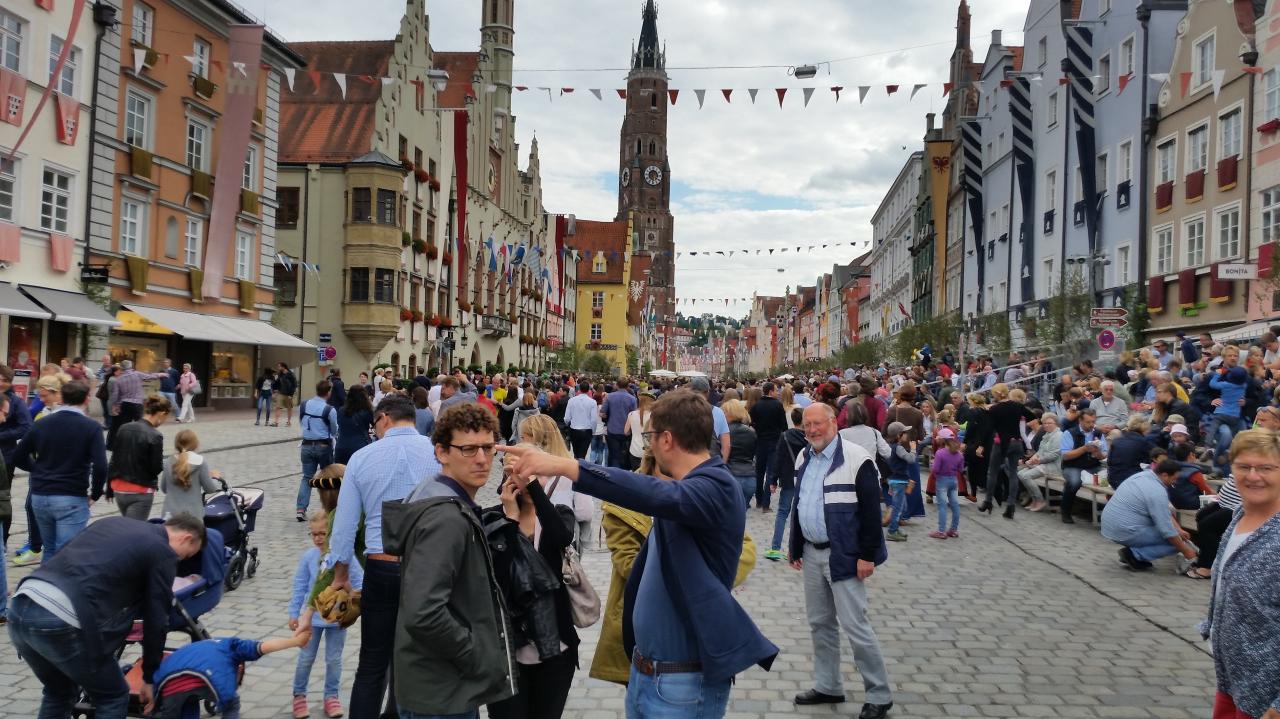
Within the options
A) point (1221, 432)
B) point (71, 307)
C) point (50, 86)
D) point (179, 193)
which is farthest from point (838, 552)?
point (179, 193)

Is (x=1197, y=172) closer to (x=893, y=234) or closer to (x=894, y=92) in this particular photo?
(x=894, y=92)

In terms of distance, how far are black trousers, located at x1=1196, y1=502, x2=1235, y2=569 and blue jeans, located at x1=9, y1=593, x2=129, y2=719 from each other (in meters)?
9.46

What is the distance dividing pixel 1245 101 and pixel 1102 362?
25.4ft

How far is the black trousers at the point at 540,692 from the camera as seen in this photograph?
3.72 meters

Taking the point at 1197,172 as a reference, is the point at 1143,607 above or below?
below

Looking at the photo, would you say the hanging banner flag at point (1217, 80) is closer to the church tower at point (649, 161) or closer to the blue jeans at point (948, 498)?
the blue jeans at point (948, 498)

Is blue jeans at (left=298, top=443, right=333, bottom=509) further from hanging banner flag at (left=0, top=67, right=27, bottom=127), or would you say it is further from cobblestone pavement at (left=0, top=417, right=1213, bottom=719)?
hanging banner flag at (left=0, top=67, right=27, bottom=127)

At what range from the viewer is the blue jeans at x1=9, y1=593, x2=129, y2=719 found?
13.2 feet

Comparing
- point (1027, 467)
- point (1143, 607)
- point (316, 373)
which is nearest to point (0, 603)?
point (1143, 607)

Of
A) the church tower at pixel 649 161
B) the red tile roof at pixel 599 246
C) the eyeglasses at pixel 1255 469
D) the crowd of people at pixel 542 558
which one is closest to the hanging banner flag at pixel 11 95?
the crowd of people at pixel 542 558

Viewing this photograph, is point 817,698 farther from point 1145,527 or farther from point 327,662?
point 1145,527

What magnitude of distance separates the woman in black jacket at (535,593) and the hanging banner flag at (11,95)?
2210 centimetres

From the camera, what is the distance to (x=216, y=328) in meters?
28.7

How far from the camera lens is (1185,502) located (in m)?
10.6
